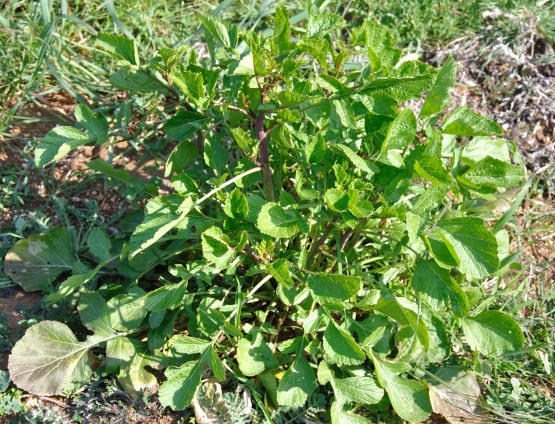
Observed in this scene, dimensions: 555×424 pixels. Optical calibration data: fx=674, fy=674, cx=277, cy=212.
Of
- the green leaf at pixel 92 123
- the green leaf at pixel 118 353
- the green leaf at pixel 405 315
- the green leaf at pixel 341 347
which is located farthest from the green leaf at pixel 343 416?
the green leaf at pixel 92 123

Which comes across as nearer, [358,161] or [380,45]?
[358,161]

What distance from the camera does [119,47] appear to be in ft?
6.64

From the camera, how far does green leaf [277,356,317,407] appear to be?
6.78 ft

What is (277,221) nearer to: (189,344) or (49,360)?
(189,344)

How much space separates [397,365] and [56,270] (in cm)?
132

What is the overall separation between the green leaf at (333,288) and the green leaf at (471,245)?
282 mm

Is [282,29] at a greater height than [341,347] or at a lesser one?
greater

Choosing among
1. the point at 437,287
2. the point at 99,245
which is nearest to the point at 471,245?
the point at 437,287

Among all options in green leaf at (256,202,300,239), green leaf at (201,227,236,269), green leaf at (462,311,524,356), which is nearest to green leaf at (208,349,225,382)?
green leaf at (201,227,236,269)

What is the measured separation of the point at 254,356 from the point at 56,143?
0.92 m

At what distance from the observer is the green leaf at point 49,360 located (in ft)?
7.35

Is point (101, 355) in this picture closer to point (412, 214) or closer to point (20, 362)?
point (20, 362)

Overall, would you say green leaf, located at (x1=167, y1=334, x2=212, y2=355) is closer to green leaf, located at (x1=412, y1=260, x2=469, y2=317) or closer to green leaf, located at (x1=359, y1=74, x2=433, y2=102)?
green leaf, located at (x1=412, y1=260, x2=469, y2=317)

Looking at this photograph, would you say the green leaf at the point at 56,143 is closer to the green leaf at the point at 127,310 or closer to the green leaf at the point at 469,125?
the green leaf at the point at 127,310
